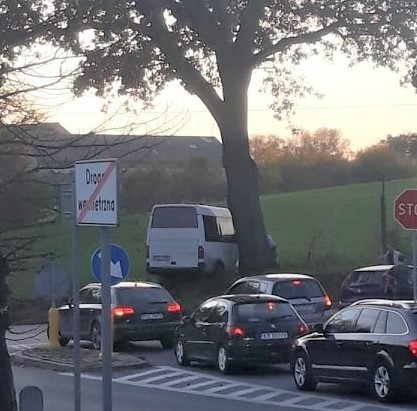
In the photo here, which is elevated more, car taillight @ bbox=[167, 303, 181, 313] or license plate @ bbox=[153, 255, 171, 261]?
license plate @ bbox=[153, 255, 171, 261]

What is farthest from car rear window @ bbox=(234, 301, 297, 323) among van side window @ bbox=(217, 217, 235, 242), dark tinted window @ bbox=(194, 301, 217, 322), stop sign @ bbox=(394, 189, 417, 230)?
van side window @ bbox=(217, 217, 235, 242)

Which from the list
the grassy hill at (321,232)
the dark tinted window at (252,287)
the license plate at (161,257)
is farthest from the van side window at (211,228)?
the dark tinted window at (252,287)

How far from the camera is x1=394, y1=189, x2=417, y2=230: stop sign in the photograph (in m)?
21.5

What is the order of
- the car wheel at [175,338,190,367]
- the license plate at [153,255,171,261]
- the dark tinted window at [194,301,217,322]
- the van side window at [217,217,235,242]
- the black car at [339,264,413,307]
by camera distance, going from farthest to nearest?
the van side window at [217,217,235,242] < the license plate at [153,255,171,261] < the black car at [339,264,413,307] < the car wheel at [175,338,190,367] < the dark tinted window at [194,301,217,322]

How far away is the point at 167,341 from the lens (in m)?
28.2

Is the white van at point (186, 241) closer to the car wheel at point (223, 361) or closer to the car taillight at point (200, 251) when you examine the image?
the car taillight at point (200, 251)

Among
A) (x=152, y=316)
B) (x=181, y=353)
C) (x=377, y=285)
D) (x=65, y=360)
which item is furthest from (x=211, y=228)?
(x=181, y=353)

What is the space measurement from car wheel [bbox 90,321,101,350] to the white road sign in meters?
16.9

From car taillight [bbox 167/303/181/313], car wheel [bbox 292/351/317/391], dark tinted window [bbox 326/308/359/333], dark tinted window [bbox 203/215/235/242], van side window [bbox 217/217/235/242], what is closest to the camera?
dark tinted window [bbox 326/308/359/333]

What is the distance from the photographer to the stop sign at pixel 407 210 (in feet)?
70.4

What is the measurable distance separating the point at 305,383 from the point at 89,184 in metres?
10.1

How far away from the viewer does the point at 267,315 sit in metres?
22.6

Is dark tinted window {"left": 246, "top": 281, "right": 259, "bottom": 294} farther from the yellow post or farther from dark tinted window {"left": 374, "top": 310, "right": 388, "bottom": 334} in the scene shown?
dark tinted window {"left": 374, "top": 310, "right": 388, "bottom": 334}

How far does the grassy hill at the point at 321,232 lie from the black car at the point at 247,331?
6576 mm
